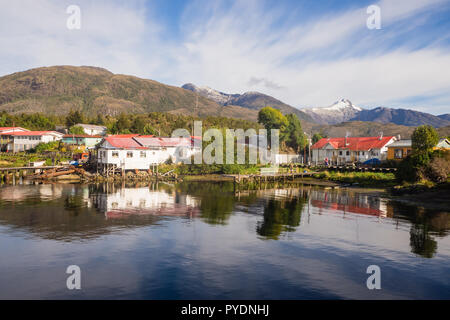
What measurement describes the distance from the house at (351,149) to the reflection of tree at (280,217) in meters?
39.6

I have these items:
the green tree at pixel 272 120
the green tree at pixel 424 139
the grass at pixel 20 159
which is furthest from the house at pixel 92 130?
the green tree at pixel 424 139

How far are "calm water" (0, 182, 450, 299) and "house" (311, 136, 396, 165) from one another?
130ft

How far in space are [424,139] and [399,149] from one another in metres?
17.7

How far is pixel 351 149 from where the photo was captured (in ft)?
264

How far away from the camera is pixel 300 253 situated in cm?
2184

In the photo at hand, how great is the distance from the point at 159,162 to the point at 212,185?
682 inches

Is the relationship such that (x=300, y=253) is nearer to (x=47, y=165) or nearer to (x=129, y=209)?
(x=129, y=209)

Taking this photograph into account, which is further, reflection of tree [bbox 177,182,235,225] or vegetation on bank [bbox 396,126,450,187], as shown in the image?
vegetation on bank [bbox 396,126,450,187]

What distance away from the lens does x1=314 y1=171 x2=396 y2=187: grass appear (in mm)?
56969

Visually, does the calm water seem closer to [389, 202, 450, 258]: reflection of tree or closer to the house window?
[389, 202, 450, 258]: reflection of tree

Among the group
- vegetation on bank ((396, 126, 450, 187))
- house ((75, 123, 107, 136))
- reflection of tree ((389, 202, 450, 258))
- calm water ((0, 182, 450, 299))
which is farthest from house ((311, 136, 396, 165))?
house ((75, 123, 107, 136))

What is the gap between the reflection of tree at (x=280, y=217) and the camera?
90.5 feet

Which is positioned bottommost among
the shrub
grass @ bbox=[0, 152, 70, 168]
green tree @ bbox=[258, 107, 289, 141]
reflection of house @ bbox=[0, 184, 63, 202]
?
reflection of house @ bbox=[0, 184, 63, 202]
